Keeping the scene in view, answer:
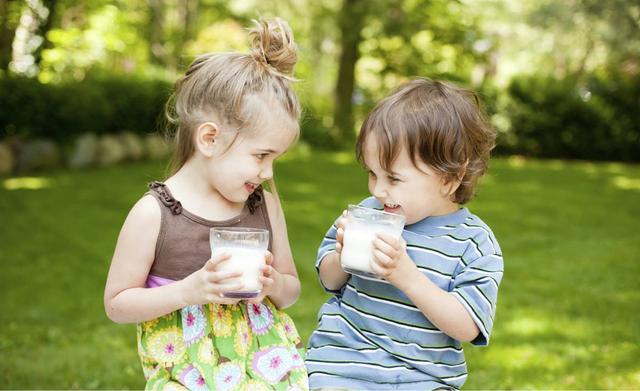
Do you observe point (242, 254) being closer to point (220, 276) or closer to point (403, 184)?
point (220, 276)

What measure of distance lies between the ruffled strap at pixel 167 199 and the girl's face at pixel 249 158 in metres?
0.15

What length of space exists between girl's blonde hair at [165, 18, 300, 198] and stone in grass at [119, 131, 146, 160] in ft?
38.1

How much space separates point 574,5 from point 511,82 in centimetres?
584

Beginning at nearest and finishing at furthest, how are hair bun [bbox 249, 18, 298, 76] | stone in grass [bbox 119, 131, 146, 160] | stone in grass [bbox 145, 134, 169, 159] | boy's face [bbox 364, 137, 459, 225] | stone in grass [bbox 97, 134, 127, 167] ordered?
boy's face [bbox 364, 137, 459, 225]
hair bun [bbox 249, 18, 298, 76]
stone in grass [bbox 97, 134, 127, 167]
stone in grass [bbox 119, 131, 146, 160]
stone in grass [bbox 145, 134, 169, 159]

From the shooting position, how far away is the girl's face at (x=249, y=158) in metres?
2.54

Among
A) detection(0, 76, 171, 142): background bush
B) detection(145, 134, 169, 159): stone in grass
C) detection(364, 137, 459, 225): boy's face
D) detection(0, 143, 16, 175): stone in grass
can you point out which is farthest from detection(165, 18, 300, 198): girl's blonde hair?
detection(145, 134, 169, 159): stone in grass

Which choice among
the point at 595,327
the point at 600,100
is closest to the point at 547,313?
the point at 595,327

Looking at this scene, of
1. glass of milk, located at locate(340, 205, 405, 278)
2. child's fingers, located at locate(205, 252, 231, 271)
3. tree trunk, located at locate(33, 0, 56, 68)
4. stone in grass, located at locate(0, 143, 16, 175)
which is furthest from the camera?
stone in grass, located at locate(0, 143, 16, 175)

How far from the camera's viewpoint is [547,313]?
19.9 ft

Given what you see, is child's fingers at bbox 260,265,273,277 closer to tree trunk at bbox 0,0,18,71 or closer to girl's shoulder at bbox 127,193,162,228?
girl's shoulder at bbox 127,193,162,228

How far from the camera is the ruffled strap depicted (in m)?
2.56

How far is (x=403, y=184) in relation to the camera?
2588 mm

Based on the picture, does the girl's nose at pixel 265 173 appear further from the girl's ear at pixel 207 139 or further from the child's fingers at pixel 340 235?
the child's fingers at pixel 340 235

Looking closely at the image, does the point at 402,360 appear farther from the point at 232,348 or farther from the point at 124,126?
the point at 124,126
